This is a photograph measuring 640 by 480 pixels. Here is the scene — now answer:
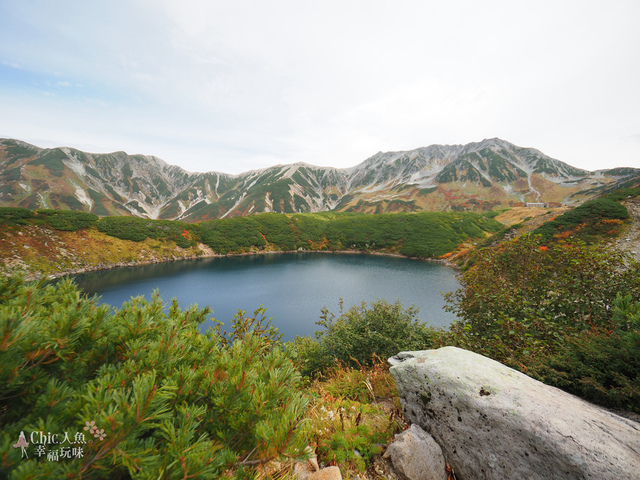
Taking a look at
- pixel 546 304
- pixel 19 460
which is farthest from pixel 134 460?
pixel 546 304

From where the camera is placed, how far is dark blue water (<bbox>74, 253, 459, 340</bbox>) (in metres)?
33.2

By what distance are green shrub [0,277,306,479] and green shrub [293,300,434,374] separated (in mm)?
9590

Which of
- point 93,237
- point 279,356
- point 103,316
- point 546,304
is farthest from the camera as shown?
point 93,237

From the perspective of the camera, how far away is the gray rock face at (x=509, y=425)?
3471mm

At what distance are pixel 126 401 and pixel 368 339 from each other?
11.4 metres

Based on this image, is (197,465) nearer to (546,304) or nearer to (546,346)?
(546,346)

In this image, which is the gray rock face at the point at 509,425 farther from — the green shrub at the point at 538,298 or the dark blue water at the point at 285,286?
the dark blue water at the point at 285,286

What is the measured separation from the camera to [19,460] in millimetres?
1427

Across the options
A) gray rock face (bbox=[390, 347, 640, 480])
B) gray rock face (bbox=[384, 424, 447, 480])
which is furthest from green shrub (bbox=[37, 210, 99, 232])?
Result: gray rock face (bbox=[390, 347, 640, 480])

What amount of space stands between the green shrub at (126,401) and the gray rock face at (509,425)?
4.10m

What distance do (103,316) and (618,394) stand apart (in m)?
7.92

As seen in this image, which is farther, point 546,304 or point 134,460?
point 546,304

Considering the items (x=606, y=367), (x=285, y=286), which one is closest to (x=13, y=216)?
(x=285, y=286)

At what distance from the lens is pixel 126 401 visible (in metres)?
1.67
